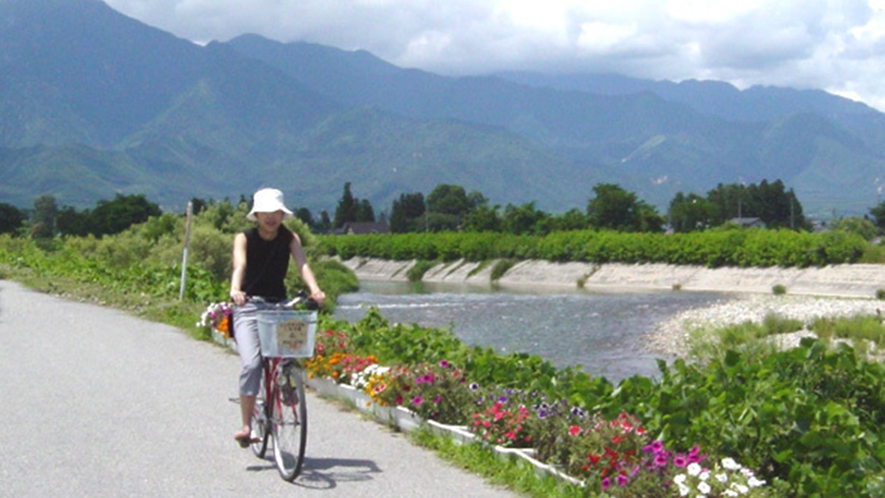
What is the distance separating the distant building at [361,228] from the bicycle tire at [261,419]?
156 m

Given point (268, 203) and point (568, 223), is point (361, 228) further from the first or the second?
point (268, 203)

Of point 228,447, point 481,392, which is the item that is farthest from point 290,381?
point 481,392

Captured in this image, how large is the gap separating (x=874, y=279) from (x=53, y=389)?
54.2 metres

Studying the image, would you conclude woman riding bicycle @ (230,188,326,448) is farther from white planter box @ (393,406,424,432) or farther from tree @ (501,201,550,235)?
→ tree @ (501,201,550,235)

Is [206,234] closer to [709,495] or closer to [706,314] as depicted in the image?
[706,314]

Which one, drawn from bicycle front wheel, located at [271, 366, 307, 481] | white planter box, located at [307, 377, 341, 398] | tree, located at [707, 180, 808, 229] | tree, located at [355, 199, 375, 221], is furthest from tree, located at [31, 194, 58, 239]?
bicycle front wheel, located at [271, 366, 307, 481]

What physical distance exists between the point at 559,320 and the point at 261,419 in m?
32.3

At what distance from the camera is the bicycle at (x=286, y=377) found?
26.0 feet

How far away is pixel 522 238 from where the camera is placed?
92.4 m

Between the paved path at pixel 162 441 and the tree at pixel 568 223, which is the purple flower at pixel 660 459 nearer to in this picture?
the paved path at pixel 162 441

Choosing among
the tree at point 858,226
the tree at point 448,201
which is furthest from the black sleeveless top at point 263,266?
the tree at point 448,201

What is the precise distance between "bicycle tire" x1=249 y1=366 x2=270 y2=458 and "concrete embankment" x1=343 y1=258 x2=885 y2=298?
52737mm

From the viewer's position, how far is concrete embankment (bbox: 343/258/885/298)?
61.4 m

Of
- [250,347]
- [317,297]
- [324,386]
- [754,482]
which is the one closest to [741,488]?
[754,482]
